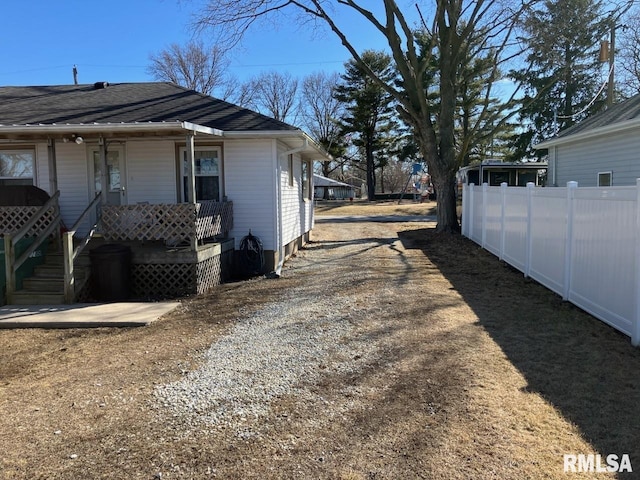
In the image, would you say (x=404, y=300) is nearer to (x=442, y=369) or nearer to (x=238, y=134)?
(x=442, y=369)

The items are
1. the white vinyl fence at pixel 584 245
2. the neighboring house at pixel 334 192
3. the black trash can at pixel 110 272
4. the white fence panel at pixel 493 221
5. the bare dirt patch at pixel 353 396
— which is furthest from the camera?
the neighboring house at pixel 334 192

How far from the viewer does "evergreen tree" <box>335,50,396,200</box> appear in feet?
139

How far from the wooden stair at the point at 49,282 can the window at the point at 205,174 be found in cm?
265

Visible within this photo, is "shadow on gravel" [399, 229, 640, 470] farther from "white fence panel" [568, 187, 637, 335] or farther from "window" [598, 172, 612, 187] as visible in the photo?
"window" [598, 172, 612, 187]

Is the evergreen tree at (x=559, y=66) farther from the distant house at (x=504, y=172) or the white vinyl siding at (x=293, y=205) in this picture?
the white vinyl siding at (x=293, y=205)

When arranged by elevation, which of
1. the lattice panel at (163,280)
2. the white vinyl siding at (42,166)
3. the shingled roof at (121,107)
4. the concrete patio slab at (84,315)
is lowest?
the concrete patio slab at (84,315)

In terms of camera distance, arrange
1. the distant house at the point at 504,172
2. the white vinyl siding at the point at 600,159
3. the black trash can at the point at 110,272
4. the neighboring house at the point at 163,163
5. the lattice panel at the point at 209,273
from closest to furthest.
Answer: the black trash can at the point at 110,272, the lattice panel at the point at 209,273, the neighboring house at the point at 163,163, the white vinyl siding at the point at 600,159, the distant house at the point at 504,172

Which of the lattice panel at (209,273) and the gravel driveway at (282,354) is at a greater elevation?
the lattice panel at (209,273)

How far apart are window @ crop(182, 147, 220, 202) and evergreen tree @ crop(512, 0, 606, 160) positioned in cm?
1152

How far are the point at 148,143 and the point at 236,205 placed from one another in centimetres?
231

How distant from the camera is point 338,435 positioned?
312 cm

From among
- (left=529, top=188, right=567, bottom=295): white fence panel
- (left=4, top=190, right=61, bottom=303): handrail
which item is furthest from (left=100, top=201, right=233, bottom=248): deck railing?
(left=529, top=188, right=567, bottom=295): white fence panel

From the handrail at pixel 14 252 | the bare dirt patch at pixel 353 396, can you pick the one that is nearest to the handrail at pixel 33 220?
the handrail at pixel 14 252

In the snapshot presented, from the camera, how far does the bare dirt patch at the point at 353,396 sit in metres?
2.84
